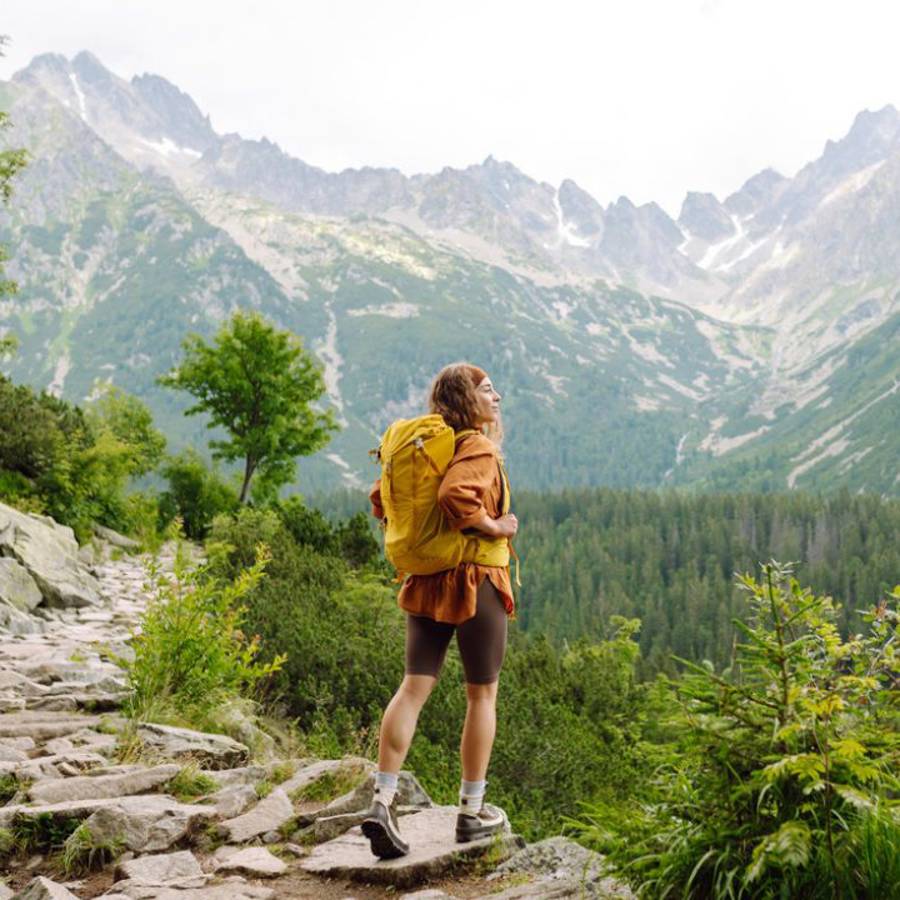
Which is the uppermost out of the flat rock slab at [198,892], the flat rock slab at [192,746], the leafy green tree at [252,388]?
the leafy green tree at [252,388]

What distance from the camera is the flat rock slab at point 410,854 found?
465 cm

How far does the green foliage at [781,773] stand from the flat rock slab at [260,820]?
8.49ft

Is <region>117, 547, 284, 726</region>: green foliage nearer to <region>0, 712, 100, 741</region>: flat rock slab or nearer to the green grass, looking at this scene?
<region>0, 712, 100, 741</region>: flat rock slab

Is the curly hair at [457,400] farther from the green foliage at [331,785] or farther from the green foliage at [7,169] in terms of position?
the green foliage at [7,169]

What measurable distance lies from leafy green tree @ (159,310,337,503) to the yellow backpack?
27052 mm

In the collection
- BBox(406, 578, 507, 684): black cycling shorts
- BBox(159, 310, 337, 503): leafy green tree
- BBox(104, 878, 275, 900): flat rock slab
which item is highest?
BBox(159, 310, 337, 503): leafy green tree

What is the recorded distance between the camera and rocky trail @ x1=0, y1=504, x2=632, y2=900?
4.52 meters

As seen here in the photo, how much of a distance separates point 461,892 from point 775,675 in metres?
2.21

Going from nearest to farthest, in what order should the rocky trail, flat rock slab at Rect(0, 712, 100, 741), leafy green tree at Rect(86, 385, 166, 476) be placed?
the rocky trail
flat rock slab at Rect(0, 712, 100, 741)
leafy green tree at Rect(86, 385, 166, 476)

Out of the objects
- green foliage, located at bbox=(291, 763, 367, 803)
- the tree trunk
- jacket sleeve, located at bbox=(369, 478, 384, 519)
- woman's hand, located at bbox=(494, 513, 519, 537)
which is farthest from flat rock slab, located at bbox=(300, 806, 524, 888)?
the tree trunk

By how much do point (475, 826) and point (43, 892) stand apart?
2180mm

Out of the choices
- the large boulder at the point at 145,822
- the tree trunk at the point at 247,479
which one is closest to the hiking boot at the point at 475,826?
the large boulder at the point at 145,822

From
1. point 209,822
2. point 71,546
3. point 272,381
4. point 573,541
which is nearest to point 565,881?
point 209,822

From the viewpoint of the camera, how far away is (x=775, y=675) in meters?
3.21
